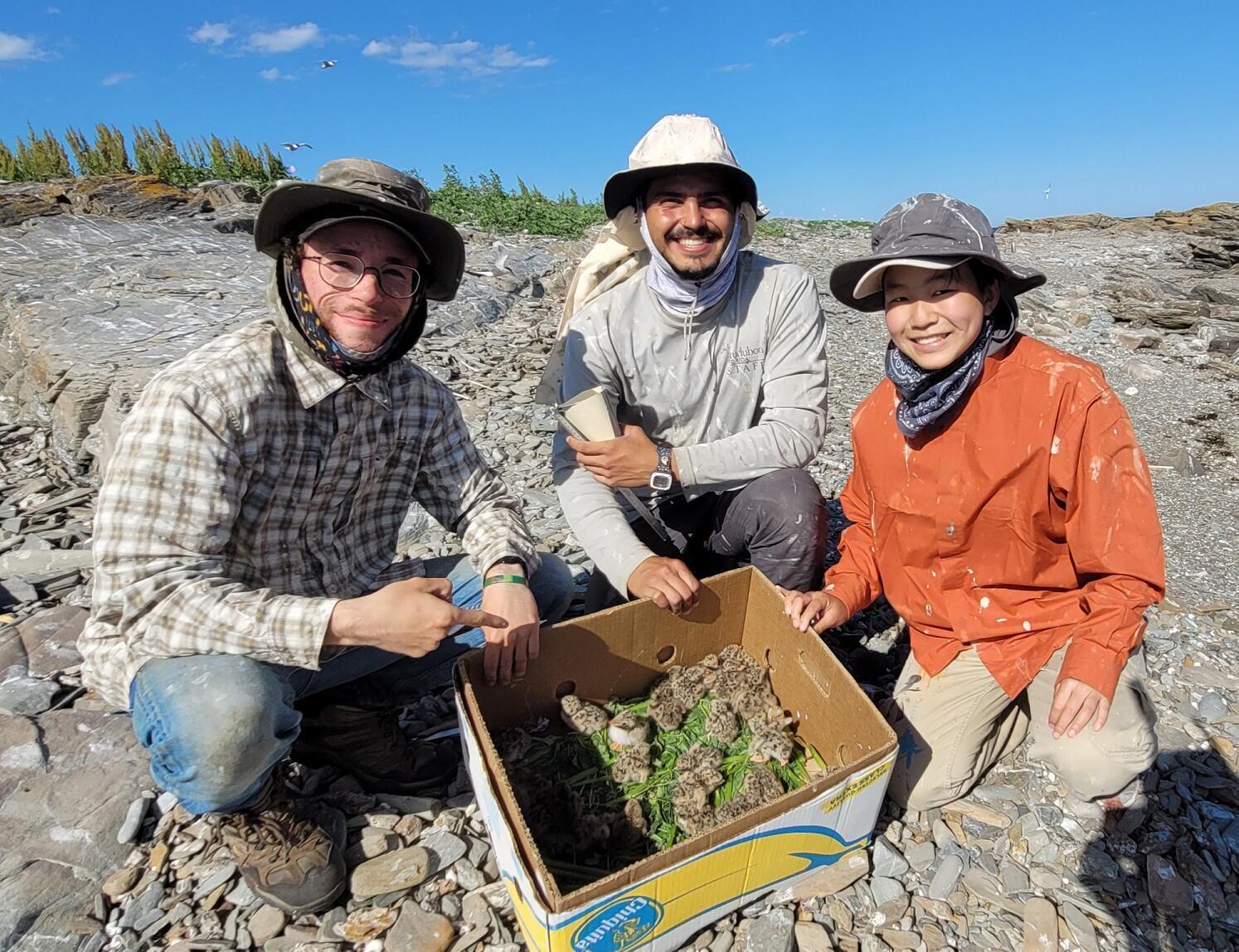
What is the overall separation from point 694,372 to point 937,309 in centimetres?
126

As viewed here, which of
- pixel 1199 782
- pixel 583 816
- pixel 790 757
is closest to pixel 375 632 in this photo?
pixel 583 816

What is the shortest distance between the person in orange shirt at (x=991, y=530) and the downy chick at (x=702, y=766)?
660 mm

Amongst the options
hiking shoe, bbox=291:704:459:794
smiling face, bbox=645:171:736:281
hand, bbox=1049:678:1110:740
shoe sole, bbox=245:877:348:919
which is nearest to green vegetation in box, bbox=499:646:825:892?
hiking shoe, bbox=291:704:459:794

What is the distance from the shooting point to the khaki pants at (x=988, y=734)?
2736 mm

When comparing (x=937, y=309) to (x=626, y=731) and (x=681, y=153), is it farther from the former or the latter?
(x=626, y=731)

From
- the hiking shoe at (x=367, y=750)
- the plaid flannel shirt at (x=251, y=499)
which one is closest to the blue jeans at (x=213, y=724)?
the plaid flannel shirt at (x=251, y=499)

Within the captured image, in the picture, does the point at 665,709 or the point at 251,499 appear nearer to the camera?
the point at 251,499

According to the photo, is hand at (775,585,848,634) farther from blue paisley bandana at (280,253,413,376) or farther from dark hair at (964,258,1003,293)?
blue paisley bandana at (280,253,413,376)

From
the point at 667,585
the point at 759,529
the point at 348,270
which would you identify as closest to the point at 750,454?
the point at 759,529

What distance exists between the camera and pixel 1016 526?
9.35 feet

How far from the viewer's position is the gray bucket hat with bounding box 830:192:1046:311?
2520 millimetres

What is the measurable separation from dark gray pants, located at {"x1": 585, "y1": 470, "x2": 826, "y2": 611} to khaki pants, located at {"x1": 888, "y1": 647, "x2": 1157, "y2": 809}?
27.8 inches

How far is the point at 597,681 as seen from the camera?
3.34 m

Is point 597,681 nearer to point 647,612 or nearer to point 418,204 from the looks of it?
point 647,612
